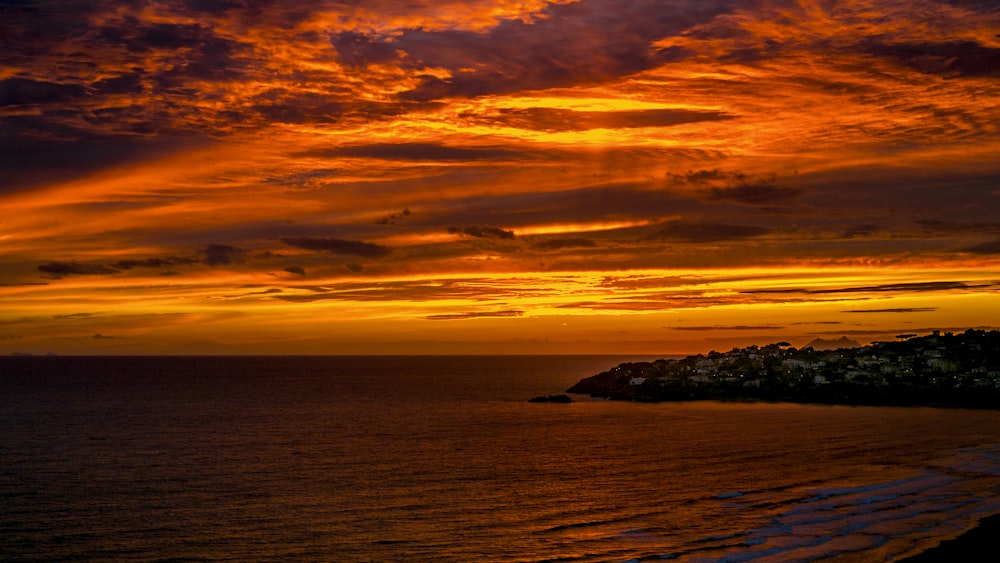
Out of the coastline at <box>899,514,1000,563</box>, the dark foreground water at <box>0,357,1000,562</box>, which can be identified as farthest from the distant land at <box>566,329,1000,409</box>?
the coastline at <box>899,514,1000,563</box>

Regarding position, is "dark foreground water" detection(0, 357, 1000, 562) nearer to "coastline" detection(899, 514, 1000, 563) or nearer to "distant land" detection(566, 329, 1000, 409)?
"coastline" detection(899, 514, 1000, 563)

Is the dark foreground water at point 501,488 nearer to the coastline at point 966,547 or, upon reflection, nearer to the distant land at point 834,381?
the coastline at point 966,547

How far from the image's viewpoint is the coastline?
38844 millimetres

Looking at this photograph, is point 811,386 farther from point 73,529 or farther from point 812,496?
point 73,529

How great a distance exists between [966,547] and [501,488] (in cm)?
3075

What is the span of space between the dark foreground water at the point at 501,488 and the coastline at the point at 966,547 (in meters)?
1.13

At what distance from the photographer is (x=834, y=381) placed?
534ft

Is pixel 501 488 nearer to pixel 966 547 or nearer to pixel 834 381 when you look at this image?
pixel 966 547

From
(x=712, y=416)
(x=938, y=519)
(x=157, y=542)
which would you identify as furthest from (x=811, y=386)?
(x=157, y=542)

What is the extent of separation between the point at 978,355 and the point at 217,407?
150579 mm

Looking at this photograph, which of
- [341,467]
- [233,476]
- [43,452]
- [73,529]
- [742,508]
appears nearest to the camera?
[73,529]

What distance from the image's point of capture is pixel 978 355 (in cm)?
18438

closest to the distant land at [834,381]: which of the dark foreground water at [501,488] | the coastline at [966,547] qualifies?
the dark foreground water at [501,488]

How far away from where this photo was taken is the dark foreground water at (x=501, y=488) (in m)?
44.8
